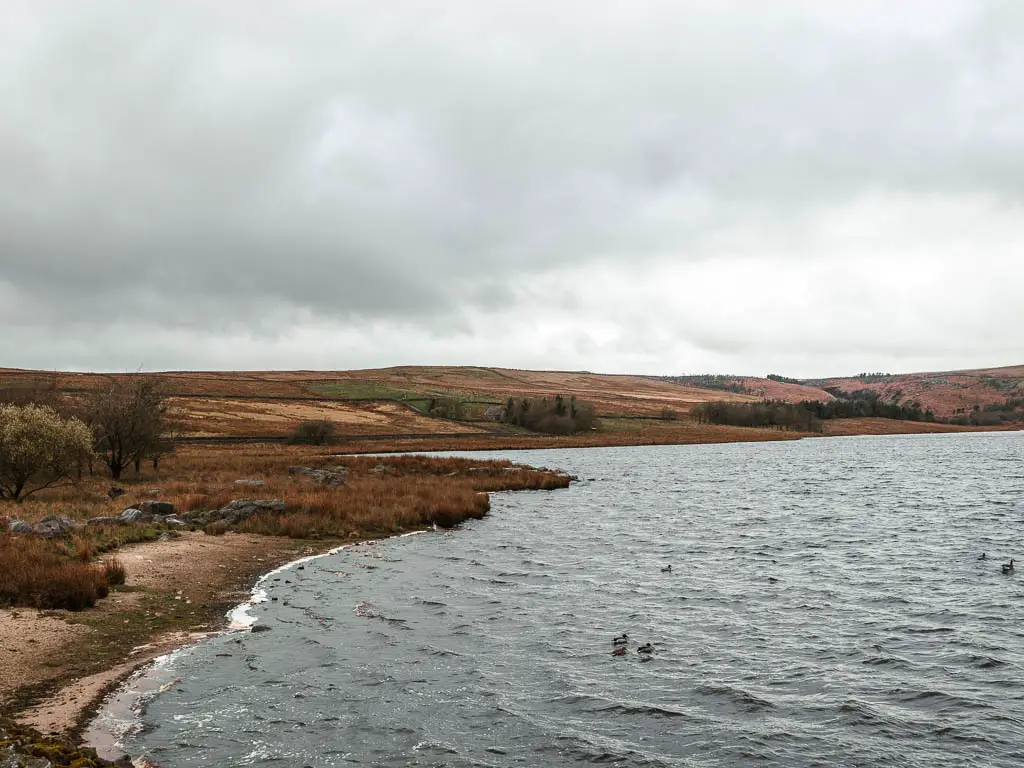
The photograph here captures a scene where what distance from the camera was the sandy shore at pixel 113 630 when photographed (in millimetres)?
12148

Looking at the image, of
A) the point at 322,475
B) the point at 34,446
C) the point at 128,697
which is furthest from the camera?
the point at 322,475

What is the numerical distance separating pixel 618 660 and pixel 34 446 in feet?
115

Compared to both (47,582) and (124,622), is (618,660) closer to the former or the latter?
(124,622)

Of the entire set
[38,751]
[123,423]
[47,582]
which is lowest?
[47,582]

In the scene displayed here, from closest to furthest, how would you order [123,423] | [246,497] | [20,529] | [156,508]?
[20,529], [156,508], [246,497], [123,423]

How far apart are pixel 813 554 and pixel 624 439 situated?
12245 cm

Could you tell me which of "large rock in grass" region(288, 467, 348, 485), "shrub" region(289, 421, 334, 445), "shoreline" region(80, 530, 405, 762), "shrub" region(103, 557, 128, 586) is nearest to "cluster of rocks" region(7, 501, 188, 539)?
"shrub" region(103, 557, 128, 586)

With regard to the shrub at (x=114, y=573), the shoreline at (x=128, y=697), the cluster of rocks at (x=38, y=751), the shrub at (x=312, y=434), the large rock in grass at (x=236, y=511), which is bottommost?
the shrub at (x=312, y=434)

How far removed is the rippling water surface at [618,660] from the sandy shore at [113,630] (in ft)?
3.62

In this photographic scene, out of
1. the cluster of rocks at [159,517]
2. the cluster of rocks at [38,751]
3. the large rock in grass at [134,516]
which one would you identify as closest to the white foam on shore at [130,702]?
the cluster of rocks at [38,751]

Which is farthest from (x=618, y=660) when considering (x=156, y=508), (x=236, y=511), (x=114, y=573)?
(x=156, y=508)

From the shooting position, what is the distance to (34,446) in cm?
3800

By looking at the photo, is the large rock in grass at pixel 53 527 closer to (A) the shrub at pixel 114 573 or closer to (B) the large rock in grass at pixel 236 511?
(A) the shrub at pixel 114 573

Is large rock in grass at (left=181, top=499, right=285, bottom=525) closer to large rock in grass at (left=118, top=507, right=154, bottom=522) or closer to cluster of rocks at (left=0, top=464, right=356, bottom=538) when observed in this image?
cluster of rocks at (left=0, top=464, right=356, bottom=538)
